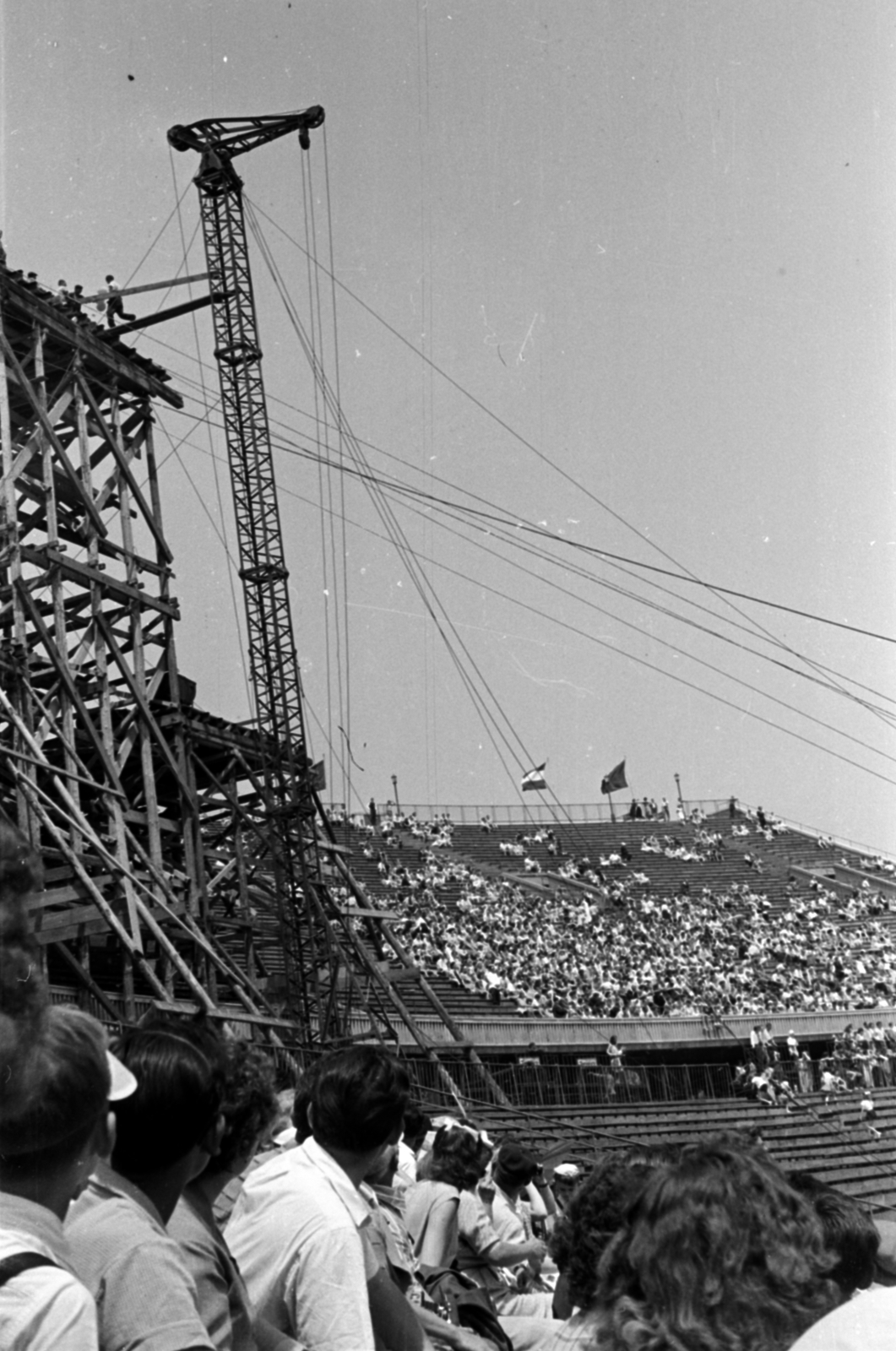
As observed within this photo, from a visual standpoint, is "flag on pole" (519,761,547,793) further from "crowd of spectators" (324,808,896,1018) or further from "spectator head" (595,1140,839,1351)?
"spectator head" (595,1140,839,1351)

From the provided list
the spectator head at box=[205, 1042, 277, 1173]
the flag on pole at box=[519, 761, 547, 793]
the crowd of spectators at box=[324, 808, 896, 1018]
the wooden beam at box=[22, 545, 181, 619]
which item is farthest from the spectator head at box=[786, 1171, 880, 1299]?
the flag on pole at box=[519, 761, 547, 793]

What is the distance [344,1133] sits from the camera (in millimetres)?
3955

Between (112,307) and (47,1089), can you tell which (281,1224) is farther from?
(112,307)

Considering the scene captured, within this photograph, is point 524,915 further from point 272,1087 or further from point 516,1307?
point 272,1087

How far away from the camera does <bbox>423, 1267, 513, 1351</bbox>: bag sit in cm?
505

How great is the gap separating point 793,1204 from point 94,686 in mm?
19597

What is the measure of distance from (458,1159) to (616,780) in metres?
53.4

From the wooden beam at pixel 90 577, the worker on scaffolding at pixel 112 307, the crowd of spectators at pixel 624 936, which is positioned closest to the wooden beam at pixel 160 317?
the worker on scaffolding at pixel 112 307

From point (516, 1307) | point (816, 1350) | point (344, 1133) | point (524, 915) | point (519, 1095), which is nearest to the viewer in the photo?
point (816, 1350)

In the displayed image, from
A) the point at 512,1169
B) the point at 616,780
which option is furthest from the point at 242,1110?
the point at 616,780

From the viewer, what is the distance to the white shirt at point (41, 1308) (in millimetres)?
2125

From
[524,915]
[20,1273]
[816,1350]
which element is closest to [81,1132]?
[20,1273]

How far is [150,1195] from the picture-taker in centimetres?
306

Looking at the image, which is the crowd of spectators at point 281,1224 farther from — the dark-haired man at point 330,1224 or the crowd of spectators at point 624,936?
the crowd of spectators at point 624,936
